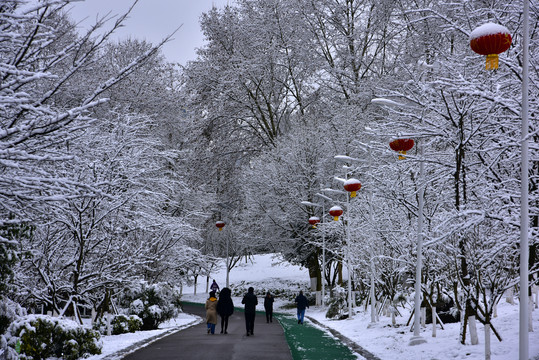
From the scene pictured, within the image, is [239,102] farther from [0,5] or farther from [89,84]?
[0,5]

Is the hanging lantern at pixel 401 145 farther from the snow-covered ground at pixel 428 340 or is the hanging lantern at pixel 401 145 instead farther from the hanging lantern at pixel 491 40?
the hanging lantern at pixel 491 40

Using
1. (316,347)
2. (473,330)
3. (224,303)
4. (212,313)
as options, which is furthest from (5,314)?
(224,303)

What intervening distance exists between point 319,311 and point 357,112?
1256cm

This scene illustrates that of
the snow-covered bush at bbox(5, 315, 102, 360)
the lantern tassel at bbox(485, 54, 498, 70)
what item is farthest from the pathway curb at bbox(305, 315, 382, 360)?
the lantern tassel at bbox(485, 54, 498, 70)

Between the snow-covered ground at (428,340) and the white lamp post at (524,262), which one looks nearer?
the white lamp post at (524,262)

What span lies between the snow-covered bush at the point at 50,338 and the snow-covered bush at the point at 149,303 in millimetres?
9676

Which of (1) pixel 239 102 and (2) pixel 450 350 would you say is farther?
(1) pixel 239 102

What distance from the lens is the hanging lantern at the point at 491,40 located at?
844cm

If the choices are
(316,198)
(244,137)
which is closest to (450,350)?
(316,198)

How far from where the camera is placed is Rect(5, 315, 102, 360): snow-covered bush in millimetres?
11281

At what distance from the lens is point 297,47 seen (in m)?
37.1

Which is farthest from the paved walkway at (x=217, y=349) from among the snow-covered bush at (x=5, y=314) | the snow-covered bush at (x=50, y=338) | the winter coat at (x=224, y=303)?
the snow-covered bush at (x=5, y=314)

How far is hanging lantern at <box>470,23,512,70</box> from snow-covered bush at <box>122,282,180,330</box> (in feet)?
57.1

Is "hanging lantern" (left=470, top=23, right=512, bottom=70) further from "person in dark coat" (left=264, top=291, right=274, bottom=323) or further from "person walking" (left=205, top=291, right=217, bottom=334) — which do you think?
"person in dark coat" (left=264, top=291, right=274, bottom=323)
